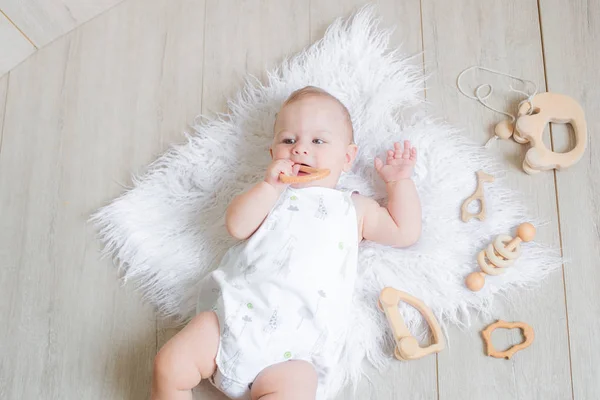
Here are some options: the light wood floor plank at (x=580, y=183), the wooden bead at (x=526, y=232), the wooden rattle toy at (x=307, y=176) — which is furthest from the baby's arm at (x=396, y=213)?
the light wood floor plank at (x=580, y=183)

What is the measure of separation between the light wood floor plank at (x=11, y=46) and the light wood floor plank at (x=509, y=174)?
95 cm

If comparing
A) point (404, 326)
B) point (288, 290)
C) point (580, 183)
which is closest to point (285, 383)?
point (288, 290)

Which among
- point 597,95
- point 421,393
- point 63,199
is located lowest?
point 421,393

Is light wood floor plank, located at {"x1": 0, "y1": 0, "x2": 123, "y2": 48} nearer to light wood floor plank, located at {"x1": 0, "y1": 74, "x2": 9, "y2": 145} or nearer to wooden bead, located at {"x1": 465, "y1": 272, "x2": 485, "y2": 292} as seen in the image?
light wood floor plank, located at {"x1": 0, "y1": 74, "x2": 9, "y2": 145}

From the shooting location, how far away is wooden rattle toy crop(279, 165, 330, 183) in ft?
3.77

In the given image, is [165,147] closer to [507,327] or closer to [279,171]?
[279,171]

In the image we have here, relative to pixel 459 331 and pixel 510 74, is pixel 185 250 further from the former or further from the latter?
pixel 510 74

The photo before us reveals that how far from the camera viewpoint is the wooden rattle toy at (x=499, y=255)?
122 centimetres

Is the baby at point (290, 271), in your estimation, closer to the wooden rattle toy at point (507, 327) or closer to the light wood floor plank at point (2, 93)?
the wooden rattle toy at point (507, 327)

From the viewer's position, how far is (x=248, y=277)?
1128 mm

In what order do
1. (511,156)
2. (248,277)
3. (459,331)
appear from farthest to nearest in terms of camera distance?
(511,156) < (459,331) < (248,277)

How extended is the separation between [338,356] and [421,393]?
7.2 inches

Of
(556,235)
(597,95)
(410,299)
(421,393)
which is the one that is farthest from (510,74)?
(421,393)

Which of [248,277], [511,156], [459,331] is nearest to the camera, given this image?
[248,277]
